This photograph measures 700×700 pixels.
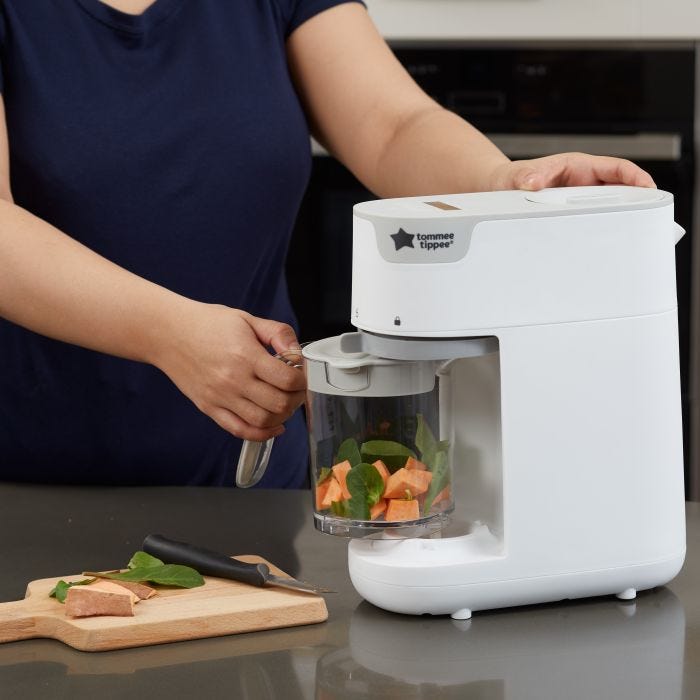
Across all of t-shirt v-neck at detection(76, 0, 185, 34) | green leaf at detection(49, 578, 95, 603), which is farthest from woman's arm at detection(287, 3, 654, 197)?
green leaf at detection(49, 578, 95, 603)

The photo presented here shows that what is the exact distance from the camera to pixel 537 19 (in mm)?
2359

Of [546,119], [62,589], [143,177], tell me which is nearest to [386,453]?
[62,589]

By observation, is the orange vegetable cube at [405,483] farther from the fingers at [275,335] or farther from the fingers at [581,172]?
the fingers at [581,172]

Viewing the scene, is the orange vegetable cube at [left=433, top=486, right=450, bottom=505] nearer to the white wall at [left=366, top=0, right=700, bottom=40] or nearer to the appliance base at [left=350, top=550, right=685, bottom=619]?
the appliance base at [left=350, top=550, right=685, bottom=619]

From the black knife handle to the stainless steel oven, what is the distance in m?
1.48

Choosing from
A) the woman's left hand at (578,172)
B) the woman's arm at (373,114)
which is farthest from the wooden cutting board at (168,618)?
the woman's arm at (373,114)

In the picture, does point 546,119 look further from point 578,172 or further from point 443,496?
point 443,496

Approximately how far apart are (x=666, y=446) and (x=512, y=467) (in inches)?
4.9

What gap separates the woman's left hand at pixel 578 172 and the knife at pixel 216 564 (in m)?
0.37

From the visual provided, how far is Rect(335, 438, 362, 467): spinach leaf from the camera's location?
918 millimetres

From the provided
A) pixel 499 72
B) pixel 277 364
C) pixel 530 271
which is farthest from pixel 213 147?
pixel 499 72

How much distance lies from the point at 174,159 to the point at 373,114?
0.74 ft

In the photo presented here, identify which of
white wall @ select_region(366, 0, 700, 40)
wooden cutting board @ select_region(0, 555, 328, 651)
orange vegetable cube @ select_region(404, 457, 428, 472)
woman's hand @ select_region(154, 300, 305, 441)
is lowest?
wooden cutting board @ select_region(0, 555, 328, 651)

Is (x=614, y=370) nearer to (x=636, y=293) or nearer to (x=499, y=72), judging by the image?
(x=636, y=293)
